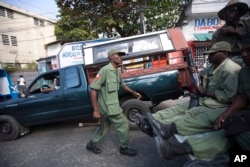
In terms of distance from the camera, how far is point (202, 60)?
13078mm

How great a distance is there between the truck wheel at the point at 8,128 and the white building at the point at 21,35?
17490 mm

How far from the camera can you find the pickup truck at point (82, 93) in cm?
467

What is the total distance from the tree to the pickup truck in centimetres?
1055

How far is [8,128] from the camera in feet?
16.3

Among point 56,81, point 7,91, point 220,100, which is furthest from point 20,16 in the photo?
point 220,100

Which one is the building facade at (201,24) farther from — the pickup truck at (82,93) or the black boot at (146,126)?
the black boot at (146,126)

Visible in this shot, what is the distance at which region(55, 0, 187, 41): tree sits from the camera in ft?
50.4

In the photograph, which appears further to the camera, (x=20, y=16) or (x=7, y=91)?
(x=20, y=16)

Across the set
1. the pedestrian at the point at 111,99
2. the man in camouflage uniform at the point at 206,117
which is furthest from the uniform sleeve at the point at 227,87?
the pedestrian at the point at 111,99

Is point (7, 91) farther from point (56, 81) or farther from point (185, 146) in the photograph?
point (185, 146)

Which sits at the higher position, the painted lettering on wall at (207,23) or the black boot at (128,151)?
the painted lettering on wall at (207,23)

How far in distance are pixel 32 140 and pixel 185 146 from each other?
392 cm

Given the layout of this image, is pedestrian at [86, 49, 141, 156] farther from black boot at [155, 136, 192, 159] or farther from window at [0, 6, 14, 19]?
window at [0, 6, 14, 19]

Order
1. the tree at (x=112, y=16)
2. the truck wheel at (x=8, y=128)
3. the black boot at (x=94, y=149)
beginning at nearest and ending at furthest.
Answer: the black boot at (x=94, y=149) < the truck wheel at (x=8, y=128) < the tree at (x=112, y=16)
